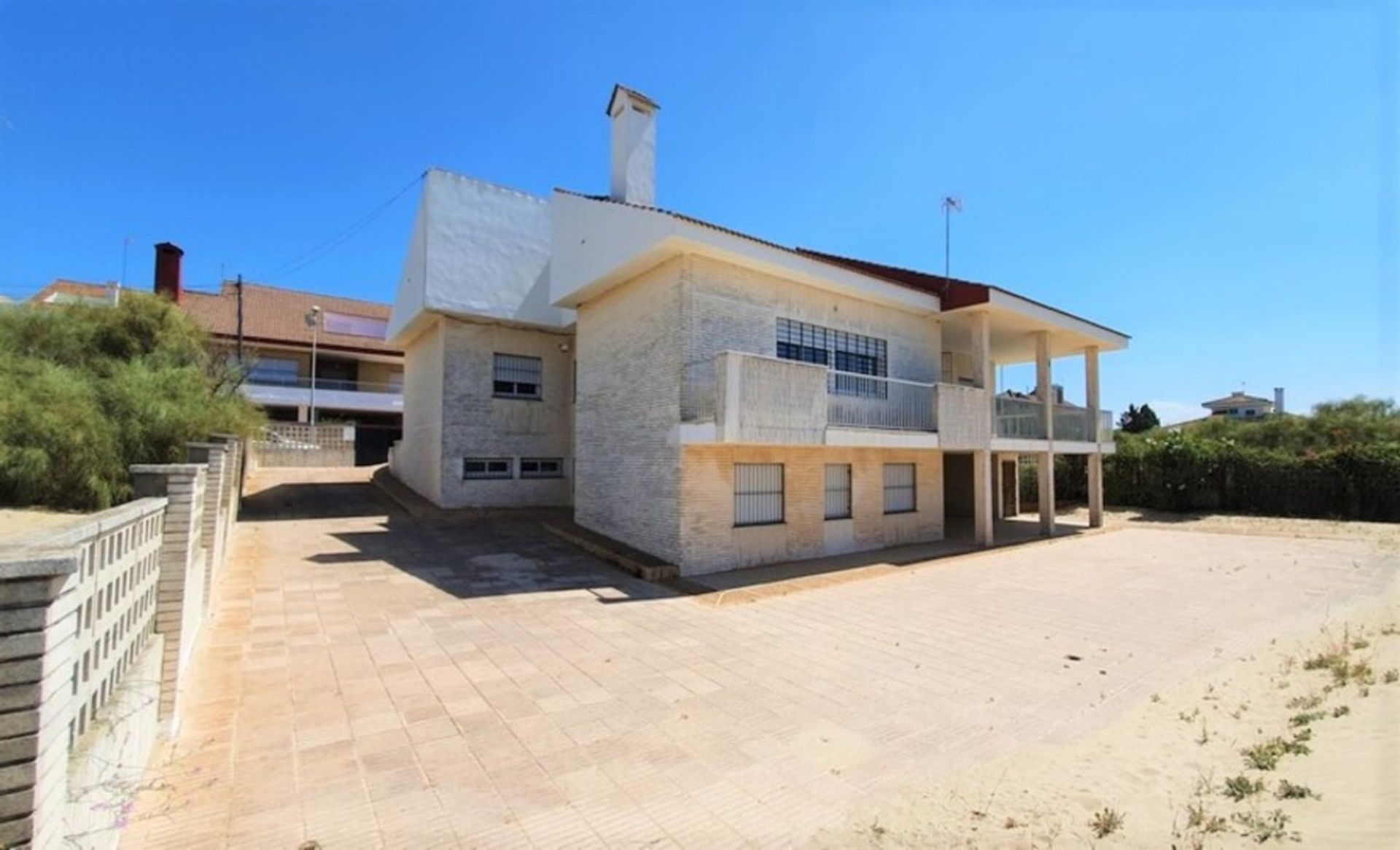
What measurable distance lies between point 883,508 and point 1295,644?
7.93m

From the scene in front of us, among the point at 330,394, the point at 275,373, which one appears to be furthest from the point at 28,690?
the point at 275,373

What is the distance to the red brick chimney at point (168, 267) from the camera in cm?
2412

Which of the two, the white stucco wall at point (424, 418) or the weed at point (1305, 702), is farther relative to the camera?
the white stucco wall at point (424, 418)

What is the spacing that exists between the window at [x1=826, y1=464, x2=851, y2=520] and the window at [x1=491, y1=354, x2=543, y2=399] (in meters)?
8.78

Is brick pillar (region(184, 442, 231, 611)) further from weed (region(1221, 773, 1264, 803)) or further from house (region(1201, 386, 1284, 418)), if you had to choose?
house (region(1201, 386, 1284, 418))

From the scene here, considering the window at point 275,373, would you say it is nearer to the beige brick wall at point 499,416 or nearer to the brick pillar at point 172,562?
the beige brick wall at point 499,416

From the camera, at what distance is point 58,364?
1292 centimetres

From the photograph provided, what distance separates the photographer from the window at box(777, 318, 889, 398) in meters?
13.5

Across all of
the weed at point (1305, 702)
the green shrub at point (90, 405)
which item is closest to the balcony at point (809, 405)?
the weed at point (1305, 702)

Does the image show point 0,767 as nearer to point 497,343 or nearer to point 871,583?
point 871,583

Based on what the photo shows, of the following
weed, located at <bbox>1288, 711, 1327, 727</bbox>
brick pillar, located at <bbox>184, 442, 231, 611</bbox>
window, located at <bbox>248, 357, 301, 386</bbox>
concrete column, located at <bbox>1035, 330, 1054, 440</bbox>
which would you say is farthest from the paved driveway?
window, located at <bbox>248, 357, 301, 386</bbox>

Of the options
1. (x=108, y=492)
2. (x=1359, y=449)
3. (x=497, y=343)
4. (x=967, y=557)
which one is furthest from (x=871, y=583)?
(x=1359, y=449)

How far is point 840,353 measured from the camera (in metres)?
14.5

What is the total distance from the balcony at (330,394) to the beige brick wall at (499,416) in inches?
679
